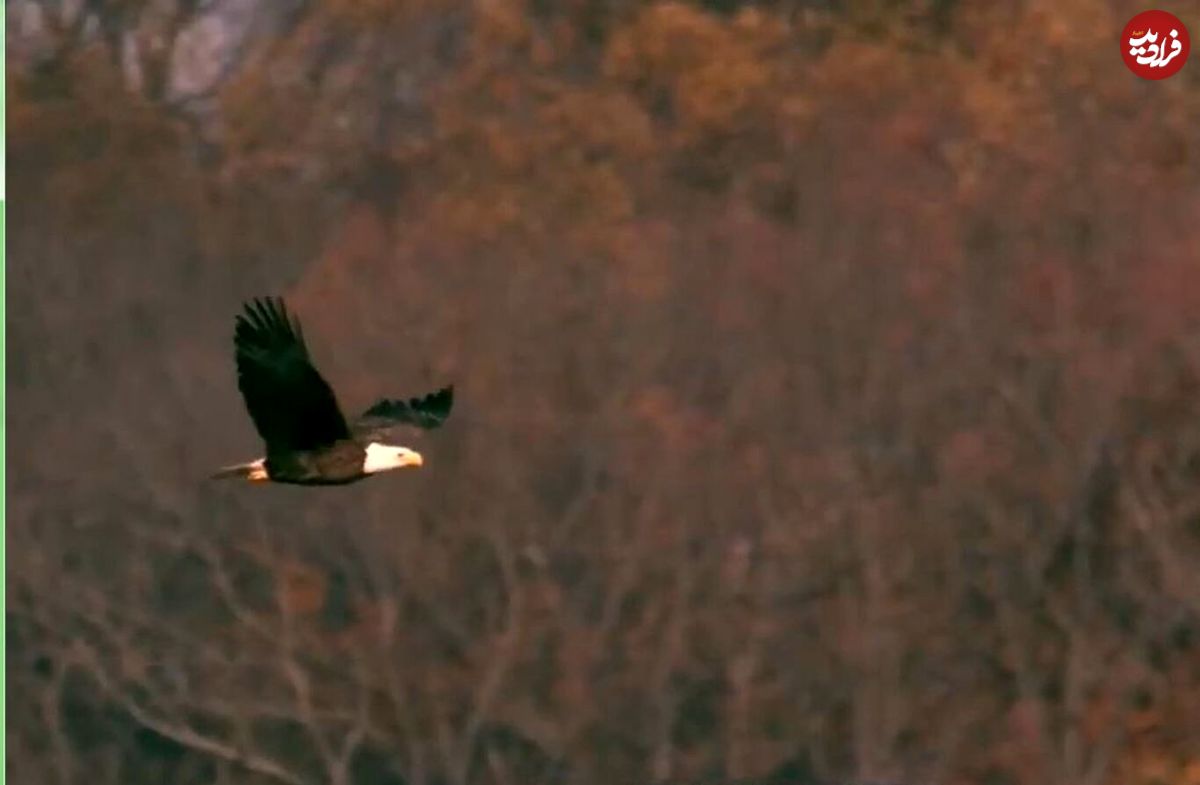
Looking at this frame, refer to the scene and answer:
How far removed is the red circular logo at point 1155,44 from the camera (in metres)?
18.5

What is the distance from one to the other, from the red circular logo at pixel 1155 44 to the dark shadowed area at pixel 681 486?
0.14 m

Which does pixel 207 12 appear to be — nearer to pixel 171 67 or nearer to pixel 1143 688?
pixel 171 67

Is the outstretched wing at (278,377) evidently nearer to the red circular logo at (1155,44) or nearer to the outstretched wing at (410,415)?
the outstretched wing at (410,415)

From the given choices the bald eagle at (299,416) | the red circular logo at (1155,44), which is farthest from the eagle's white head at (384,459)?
the red circular logo at (1155,44)

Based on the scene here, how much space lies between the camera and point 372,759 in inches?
660

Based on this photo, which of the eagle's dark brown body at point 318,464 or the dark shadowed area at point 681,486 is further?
the dark shadowed area at point 681,486

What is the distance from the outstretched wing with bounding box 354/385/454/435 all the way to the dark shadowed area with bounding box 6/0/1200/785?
7.86 m

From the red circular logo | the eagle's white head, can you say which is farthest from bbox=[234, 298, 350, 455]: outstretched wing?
the red circular logo

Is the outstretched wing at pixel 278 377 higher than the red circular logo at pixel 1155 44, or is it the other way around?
the red circular logo at pixel 1155 44

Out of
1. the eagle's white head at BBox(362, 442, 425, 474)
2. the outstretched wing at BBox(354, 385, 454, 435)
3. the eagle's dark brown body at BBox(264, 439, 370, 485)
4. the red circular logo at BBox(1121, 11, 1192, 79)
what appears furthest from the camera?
the red circular logo at BBox(1121, 11, 1192, 79)

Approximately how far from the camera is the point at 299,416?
8.17m

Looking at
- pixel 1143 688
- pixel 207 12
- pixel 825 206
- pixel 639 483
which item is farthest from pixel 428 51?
pixel 1143 688

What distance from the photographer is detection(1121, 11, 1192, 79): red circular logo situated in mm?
18484

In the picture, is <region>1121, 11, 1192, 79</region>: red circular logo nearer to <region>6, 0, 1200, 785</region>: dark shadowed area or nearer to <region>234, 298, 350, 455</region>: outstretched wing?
<region>6, 0, 1200, 785</region>: dark shadowed area
